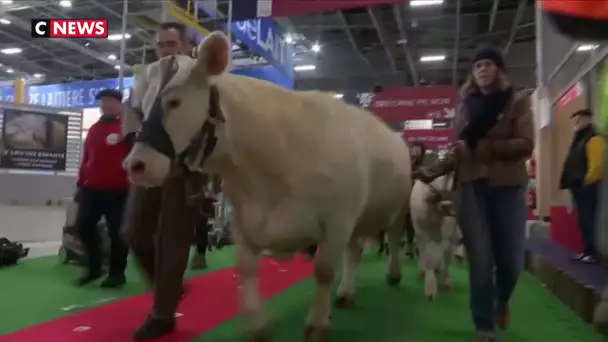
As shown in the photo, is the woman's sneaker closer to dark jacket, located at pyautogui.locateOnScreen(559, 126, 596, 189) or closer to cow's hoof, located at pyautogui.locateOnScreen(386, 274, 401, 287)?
cow's hoof, located at pyautogui.locateOnScreen(386, 274, 401, 287)

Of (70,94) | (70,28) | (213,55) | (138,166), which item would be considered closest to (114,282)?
(138,166)

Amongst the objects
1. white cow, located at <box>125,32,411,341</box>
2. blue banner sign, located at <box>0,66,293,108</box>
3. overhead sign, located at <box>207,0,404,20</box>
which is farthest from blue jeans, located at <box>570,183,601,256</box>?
blue banner sign, located at <box>0,66,293,108</box>

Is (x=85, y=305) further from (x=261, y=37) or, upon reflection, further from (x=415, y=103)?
(x=415, y=103)

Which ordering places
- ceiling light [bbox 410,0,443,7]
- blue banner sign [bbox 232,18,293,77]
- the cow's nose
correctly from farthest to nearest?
1. ceiling light [bbox 410,0,443,7]
2. blue banner sign [bbox 232,18,293,77]
3. the cow's nose

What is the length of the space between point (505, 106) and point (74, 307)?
3.00 m

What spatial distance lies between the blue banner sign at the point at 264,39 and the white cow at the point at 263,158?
606cm

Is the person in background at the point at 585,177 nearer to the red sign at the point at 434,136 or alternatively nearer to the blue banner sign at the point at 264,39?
the blue banner sign at the point at 264,39

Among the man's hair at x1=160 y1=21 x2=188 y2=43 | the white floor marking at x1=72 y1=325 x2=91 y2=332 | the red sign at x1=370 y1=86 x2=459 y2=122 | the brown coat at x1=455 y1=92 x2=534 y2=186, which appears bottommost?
the white floor marking at x1=72 y1=325 x2=91 y2=332

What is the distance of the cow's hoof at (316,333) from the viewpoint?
3.04 meters

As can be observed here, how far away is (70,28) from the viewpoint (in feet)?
39.3

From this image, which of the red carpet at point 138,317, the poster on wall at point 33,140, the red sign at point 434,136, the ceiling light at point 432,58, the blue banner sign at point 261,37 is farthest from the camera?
the ceiling light at point 432,58

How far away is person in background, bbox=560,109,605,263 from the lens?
555 cm

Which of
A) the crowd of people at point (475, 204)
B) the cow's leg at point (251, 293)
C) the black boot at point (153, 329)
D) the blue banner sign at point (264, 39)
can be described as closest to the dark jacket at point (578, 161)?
the crowd of people at point (475, 204)

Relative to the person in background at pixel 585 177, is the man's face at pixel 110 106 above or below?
above
